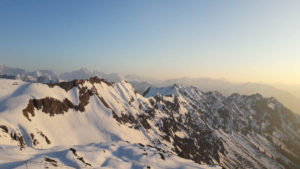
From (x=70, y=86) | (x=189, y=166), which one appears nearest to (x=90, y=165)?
(x=189, y=166)

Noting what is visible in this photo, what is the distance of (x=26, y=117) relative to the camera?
360 ft

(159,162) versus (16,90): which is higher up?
(16,90)

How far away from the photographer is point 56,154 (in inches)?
2692

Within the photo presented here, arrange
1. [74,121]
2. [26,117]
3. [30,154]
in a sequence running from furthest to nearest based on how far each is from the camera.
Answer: [74,121]
[26,117]
[30,154]

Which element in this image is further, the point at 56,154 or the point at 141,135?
the point at 141,135

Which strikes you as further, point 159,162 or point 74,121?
point 74,121

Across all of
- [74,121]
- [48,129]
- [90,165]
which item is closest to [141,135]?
[74,121]

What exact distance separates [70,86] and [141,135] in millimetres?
77637

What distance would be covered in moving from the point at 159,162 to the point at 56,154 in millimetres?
43378

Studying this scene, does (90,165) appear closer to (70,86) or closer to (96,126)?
(96,126)

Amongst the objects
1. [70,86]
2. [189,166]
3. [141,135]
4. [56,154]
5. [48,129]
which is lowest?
[141,135]

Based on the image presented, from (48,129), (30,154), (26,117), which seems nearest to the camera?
(30,154)

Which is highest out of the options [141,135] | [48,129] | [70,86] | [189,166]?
→ [70,86]

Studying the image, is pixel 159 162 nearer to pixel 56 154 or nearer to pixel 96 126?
pixel 56 154
